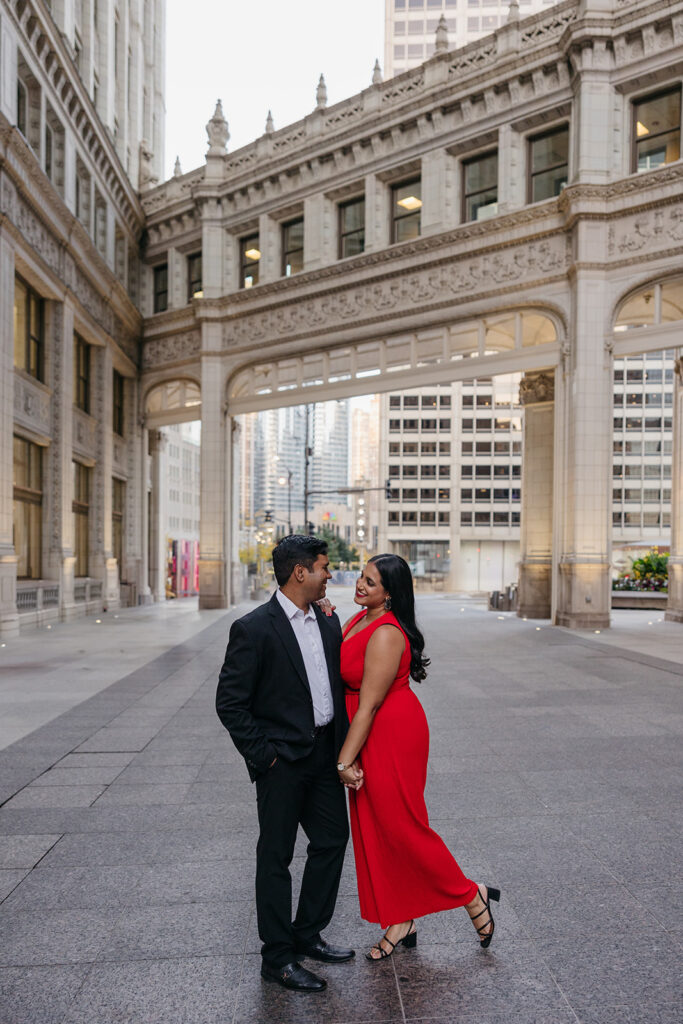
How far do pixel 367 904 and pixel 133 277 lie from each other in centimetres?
3302

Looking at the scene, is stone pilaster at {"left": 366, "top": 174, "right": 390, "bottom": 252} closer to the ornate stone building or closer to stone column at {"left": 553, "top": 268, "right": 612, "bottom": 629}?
the ornate stone building

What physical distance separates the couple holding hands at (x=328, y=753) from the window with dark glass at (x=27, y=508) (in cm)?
1965

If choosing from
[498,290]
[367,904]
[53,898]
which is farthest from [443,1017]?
[498,290]

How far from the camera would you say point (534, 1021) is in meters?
3.22

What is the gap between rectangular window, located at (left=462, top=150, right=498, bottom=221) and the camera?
24406 millimetres

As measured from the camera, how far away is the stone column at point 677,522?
2278 centimetres

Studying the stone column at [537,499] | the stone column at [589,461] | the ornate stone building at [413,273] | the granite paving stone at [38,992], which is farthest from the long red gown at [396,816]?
the stone column at [537,499]

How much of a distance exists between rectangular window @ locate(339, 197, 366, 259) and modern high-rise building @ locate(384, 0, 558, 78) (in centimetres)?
7116

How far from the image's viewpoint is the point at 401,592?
3.66 meters

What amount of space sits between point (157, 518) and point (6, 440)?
17.4 m

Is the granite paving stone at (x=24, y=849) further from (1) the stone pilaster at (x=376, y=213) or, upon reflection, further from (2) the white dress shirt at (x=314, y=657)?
(1) the stone pilaster at (x=376, y=213)

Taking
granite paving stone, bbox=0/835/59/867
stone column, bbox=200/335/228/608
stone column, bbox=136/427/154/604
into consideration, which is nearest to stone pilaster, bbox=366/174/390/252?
stone column, bbox=200/335/228/608

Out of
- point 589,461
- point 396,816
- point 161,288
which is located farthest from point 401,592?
point 161,288

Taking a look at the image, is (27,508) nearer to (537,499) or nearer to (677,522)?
(537,499)
